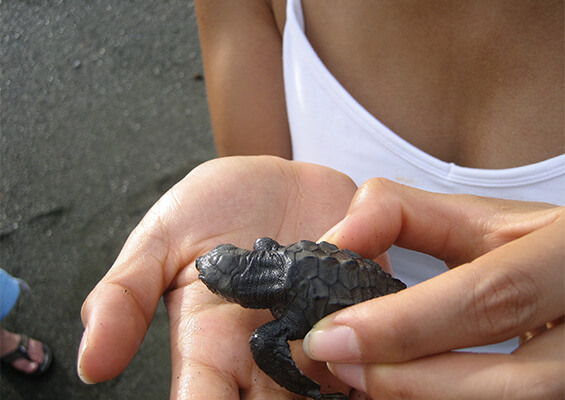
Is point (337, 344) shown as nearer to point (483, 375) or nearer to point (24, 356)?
point (483, 375)

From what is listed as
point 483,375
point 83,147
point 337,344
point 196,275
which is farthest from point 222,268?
point 83,147

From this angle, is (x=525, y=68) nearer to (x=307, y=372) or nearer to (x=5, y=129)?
(x=307, y=372)

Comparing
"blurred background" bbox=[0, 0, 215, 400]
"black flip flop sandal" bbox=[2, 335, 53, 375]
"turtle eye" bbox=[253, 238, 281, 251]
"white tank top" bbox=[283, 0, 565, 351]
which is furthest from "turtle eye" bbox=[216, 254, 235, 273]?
"black flip flop sandal" bbox=[2, 335, 53, 375]

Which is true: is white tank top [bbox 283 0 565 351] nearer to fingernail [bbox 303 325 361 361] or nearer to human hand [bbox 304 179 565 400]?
human hand [bbox 304 179 565 400]

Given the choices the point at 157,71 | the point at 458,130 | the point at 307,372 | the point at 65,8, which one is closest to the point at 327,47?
the point at 458,130

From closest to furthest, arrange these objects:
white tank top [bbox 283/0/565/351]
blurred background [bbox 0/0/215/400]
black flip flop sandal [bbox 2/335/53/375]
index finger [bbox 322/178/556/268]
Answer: index finger [bbox 322/178/556/268], white tank top [bbox 283/0/565/351], black flip flop sandal [bbox 2/335/53/375], blurred background [bbox 0/0/215/400]

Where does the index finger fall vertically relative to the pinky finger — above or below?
above
